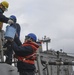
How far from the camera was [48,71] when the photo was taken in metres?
6.84

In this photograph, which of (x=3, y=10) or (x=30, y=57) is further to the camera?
(x=3, y=10)

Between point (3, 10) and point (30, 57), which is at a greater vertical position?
point (3, 10)

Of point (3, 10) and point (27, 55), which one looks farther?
point (3, 10)

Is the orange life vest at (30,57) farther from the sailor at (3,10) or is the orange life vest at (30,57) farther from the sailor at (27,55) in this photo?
the sailor at (3,10)

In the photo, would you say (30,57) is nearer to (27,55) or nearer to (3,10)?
(27,55)

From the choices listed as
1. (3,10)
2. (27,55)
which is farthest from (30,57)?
(3,10)

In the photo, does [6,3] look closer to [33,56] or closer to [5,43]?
[5,43]

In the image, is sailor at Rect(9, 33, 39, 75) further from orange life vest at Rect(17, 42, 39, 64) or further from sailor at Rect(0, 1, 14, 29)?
sailor at Rect(0, 1, 14, 29)

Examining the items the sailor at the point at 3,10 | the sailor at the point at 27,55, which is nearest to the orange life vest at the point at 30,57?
the sailor at the point at 27,55

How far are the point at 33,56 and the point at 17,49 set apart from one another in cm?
44

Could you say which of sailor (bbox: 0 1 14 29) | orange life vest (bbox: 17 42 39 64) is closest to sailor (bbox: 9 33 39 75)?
orange life vest (bbox: 17 42 39 64)

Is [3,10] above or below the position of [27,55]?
above

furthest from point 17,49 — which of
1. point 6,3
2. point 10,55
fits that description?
point 6,3

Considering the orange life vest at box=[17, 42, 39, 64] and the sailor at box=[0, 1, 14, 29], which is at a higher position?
the sailor at box=[0, 1, 14, 29]
